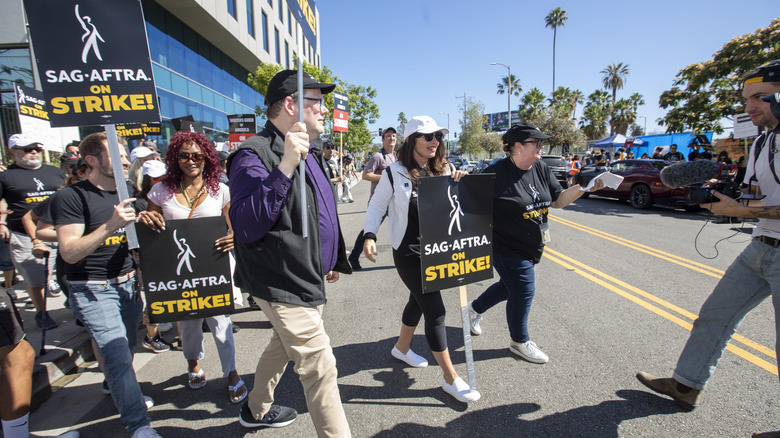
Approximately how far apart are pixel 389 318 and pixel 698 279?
4.54 meters

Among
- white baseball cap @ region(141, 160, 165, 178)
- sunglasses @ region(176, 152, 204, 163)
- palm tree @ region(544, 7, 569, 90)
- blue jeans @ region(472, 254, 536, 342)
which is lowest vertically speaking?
blue jeans @ region(472, 254, 536, 342)

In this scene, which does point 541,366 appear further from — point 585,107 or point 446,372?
point 585,107

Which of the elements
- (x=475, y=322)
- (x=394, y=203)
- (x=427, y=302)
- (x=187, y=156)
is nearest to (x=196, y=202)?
(x=187, y=156)

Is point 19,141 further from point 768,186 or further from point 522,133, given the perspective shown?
point 768,186

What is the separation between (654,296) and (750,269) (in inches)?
104

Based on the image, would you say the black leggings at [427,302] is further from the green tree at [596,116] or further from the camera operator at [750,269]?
the green tree at [596,116]

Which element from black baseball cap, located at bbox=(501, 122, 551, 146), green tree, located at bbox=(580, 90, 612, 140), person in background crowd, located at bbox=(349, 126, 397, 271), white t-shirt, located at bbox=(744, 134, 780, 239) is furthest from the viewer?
green tree, located at bbox=(580, 90, 612, 140)

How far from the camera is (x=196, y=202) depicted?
9.44 ft

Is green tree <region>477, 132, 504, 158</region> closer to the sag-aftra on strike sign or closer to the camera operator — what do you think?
the camera operator

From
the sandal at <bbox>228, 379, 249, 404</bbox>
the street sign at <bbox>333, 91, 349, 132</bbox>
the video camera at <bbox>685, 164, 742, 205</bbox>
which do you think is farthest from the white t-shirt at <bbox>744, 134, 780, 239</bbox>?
the street sign at <bbox>333, 91, 349, 132</bbox>

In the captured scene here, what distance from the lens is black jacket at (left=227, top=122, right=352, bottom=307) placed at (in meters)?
1.80

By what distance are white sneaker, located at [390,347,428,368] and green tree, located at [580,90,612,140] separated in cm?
5309

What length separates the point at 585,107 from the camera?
49.9 meters

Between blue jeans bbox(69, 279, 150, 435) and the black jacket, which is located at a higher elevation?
the black jacket
